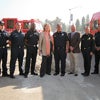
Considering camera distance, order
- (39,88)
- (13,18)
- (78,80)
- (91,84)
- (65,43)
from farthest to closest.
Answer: (13,18) → (65,43) → (78,80) → (91,84) → (39,88)

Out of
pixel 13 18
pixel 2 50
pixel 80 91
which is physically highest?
pixel 13 18

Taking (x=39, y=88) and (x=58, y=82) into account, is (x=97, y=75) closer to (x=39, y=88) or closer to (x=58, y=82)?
(x=58, y=82)

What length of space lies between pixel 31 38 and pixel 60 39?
1.07 metres

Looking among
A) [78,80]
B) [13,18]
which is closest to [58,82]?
[78,80]

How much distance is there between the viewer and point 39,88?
9398 millimetres

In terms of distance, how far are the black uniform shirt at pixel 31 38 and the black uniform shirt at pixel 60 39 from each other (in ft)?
2.34

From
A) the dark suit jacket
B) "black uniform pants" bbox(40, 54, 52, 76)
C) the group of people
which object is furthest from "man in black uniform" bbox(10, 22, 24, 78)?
the dark suit jacket

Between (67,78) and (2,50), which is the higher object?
(2,50)

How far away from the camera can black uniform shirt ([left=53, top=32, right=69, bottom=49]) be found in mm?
11406

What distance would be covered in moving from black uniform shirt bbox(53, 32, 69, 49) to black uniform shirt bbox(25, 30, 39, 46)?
714 mm

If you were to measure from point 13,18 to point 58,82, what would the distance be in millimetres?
17576

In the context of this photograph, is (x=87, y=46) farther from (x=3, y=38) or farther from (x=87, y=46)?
(x=3, y=38)

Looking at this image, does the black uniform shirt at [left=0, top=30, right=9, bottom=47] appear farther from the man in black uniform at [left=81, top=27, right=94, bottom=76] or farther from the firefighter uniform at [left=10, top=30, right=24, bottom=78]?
the man in black uniform at [left=81, top=27, right=94, bottom=76]

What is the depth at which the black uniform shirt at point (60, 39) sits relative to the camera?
37.4 ft
